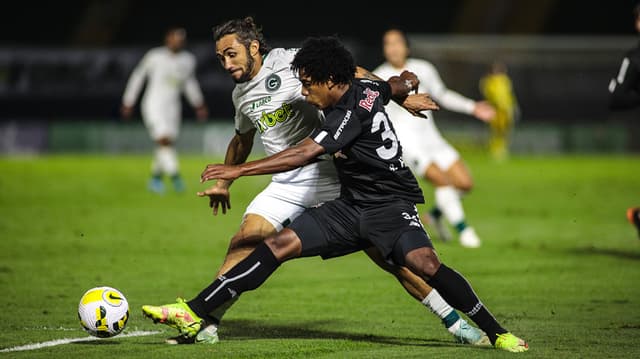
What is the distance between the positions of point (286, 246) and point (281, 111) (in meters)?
1.18

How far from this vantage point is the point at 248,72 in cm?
798

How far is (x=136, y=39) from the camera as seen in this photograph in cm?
4309

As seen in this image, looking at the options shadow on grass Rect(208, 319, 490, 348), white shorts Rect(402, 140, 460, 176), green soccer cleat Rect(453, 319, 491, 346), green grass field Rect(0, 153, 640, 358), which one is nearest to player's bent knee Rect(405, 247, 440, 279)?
green grass field Rect(0, 153, 640, 358)

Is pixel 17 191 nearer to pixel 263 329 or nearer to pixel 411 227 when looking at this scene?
pixel 263 329

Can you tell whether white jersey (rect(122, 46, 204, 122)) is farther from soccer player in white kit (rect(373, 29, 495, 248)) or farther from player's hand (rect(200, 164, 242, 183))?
player's hand (rect(200, 164, 242, 183))

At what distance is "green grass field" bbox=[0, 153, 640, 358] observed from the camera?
25.6 ft

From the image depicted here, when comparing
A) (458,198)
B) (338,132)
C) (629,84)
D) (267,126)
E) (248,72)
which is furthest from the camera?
(458,198)

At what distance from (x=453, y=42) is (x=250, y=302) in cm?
2690

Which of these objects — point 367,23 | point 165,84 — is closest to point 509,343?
point 165,84

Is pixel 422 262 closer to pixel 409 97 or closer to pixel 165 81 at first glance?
pixel 409 97

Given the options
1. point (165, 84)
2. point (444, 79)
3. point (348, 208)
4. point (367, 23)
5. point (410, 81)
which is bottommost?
point (348, 208)

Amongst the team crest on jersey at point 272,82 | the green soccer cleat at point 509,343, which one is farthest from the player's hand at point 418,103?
the green soccer cleat at point 509,343

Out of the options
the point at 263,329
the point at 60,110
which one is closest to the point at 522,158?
the point at 60,110

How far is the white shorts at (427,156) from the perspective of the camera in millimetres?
13516
